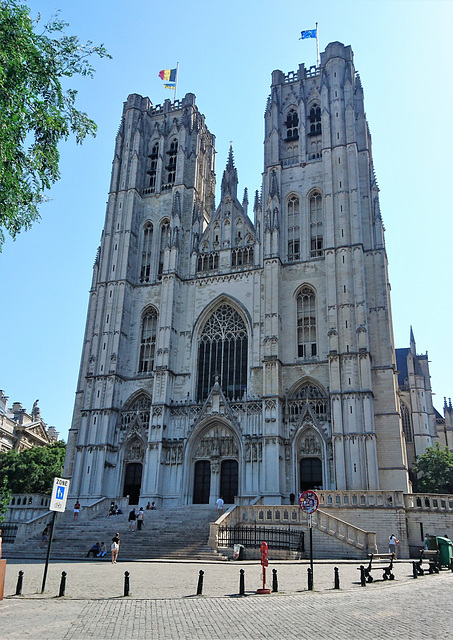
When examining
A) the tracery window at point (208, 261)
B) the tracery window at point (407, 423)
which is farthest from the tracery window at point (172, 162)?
the tracery window at point (407, 423)

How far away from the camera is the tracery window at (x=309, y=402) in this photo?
3406 centimetres

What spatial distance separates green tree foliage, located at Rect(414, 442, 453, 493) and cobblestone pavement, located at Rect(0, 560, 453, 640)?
25788mm

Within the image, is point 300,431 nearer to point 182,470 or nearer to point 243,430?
point 243,430

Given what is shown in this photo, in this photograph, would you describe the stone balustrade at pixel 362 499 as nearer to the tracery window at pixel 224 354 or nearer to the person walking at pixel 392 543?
the person walking at pixel 392 543

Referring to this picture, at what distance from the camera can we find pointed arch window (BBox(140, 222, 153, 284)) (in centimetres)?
4347

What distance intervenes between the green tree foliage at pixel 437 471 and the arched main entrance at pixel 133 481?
20.4 metres

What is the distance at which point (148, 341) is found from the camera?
135 ft

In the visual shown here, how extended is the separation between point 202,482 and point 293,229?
18315 millimetres

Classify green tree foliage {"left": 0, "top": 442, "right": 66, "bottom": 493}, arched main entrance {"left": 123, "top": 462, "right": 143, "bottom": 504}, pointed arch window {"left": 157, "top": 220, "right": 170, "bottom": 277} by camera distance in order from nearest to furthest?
1. arched main entrance {"left": 123, "top": 462, "right": 143, "bottom": 504}
2. green tree foliage {"left": 0, "top": 442, "right": 66, "bottom": 493}
3. pointed arch window {"left": 157, "top": 220, "right": 170, "bottom": 277}

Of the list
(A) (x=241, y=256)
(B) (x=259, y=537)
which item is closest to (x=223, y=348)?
(A) (x=241, y=256)

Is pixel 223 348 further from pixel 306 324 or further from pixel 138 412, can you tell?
pixel 138 412

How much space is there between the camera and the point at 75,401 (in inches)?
1603

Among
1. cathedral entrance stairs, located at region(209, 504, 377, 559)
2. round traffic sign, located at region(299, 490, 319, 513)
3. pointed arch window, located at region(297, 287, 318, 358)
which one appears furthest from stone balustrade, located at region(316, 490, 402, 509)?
round traffic sign, located at region(299, 490, 319, 513)

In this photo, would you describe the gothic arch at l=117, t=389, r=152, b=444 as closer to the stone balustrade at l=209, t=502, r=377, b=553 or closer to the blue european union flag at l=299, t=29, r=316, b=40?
the stone balustrade at l=209, t=502, r=377, b=553
